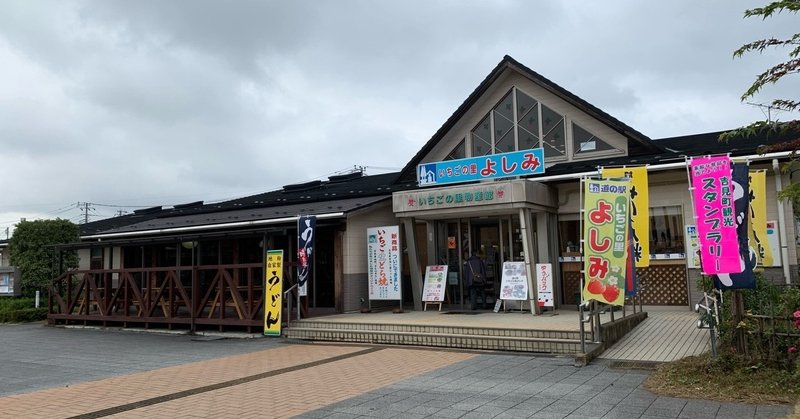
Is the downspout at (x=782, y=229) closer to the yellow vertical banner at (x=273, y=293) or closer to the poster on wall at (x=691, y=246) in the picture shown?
the poster on wall at (x=691, y=246)

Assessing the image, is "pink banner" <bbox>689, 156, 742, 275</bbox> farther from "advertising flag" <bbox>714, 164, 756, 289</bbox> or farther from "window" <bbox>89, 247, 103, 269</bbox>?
"window" <bbox>89, 247, 103, 269</bbox>

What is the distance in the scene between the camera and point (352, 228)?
48.4 ft

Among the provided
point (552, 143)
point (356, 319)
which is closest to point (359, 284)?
point (356, 319)

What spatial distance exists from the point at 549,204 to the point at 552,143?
257 cm

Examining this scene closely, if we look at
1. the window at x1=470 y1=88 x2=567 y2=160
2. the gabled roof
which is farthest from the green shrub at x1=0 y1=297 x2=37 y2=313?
the window at x1=470 y1=88 x2=567 y2=160

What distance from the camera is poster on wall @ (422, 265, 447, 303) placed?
14.2 m

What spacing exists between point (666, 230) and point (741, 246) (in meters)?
7.10

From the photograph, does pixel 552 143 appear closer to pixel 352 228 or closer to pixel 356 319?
pixel 352 228

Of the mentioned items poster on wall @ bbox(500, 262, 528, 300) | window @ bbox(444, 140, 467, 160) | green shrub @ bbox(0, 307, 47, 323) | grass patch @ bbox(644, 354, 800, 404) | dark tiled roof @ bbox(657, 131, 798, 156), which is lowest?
grass patch @ bbox(644, 354, 800, 404)

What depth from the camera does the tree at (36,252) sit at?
18891 mm

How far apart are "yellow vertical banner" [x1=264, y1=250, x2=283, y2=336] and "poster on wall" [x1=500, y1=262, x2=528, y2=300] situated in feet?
16.3

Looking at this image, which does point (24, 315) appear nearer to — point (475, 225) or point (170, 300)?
point (170, 300)

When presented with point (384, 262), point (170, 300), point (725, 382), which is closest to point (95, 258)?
point (170, 300)

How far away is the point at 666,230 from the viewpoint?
13.5 meters
